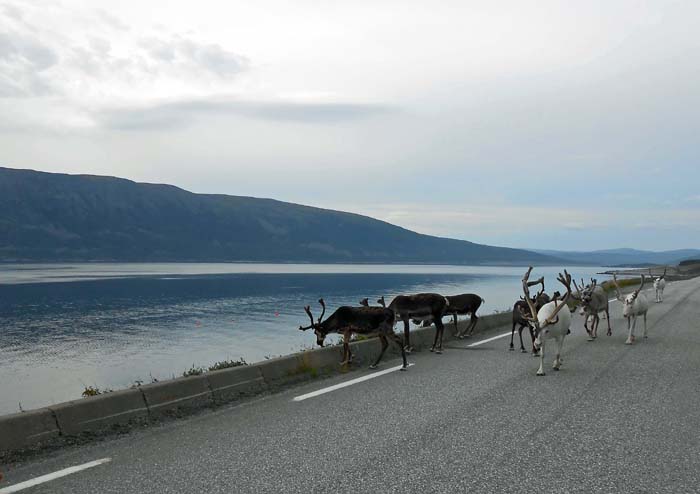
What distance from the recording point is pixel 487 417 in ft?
26.6

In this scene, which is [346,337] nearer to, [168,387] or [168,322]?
[168,387]

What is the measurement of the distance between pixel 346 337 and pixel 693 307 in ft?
70.8

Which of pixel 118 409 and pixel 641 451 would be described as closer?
pixel 641 451

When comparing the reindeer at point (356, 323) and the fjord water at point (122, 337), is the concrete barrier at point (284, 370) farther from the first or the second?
the fjord water at point (122, 337)

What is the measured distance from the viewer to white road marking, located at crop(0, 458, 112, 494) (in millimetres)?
5586

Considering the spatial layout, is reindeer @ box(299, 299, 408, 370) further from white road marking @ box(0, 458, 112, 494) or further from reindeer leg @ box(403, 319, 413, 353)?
white road marking @ box(0, 458, 112, 494)

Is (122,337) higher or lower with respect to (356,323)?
lower

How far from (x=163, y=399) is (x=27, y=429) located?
1984 millimetres

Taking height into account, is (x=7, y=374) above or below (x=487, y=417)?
below

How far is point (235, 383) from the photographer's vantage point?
984 centimetres

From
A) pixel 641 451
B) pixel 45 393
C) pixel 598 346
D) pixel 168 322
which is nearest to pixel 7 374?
pixel 45 393

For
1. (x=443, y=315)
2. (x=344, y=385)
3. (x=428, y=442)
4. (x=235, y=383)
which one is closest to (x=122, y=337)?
(x=443, y=315)

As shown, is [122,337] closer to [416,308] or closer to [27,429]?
[416,308]

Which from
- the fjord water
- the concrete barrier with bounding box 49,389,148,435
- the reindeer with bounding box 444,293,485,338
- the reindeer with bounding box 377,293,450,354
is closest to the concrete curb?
the concrete barrier with bounding box 49,389,148,435
